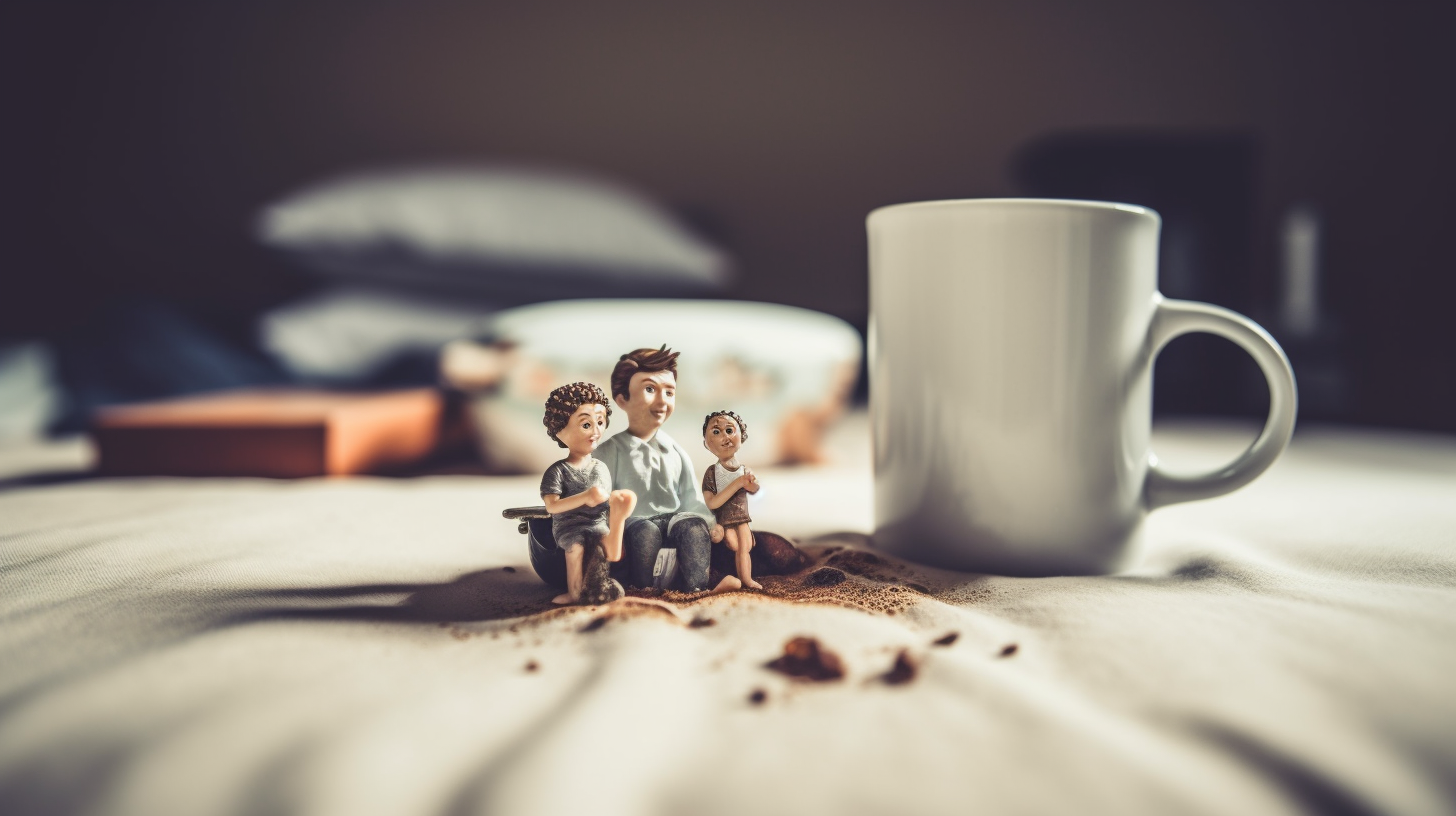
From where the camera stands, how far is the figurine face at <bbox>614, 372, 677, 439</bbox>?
1.14ft

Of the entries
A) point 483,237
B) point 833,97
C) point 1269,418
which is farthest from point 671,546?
point 833,97

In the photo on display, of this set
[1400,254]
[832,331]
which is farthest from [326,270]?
[1400,254]

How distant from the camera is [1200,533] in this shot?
0.47 m

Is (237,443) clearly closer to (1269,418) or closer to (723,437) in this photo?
(723,437)

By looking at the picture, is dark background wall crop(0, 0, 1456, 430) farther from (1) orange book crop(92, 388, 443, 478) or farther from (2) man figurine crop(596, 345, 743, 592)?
(2) man figurine crop(596, 345, 743, 592)

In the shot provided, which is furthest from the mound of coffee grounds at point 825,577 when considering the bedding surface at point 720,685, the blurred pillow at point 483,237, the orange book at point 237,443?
the blurred pillow at point 483,237

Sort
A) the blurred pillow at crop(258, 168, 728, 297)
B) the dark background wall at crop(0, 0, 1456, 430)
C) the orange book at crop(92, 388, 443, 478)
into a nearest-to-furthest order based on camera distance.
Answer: the orange book at crop(92, 388, 443, 478)
the blurred pillow at crop(258, 168, 728, 297)
the dark background wall at crop(0, 0, 1456, 430)

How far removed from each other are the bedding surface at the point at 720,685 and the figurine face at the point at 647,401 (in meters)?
0.07

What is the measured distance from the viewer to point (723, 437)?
351 millimetres

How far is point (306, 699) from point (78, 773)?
0.17 ft

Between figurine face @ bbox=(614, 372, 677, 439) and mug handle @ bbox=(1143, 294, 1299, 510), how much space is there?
0.23m

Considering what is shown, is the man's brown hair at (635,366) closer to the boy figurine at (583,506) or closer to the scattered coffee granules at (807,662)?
the boy figurine at (583,506)

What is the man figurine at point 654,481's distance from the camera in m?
0.34

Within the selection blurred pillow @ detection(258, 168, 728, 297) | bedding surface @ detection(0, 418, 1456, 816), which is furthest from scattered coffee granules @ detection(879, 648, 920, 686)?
blurred pillow @ detection(258, 168, 728, 297)
